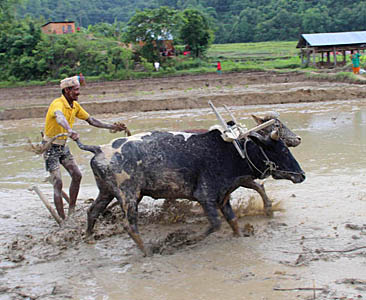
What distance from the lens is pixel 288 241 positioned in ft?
15.5

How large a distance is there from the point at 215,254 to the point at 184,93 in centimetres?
1826

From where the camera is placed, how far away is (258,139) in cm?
473

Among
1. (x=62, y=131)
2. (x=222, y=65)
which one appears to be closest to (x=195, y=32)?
(x=222, y=65)

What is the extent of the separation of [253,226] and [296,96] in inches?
522

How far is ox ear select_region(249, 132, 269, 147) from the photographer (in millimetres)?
4691

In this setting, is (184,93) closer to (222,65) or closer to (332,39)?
(222,65)

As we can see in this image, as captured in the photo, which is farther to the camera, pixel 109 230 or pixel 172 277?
pixel 109 230

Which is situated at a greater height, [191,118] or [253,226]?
[253,226]

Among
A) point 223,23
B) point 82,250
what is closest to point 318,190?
point 82,250

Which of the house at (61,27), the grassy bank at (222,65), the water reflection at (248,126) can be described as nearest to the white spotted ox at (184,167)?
the water reflection at (248,126)

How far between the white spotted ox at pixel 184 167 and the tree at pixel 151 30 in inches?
1238

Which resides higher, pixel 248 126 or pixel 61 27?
pixel 61 27

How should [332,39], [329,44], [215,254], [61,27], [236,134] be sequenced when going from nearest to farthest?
[215,254] < [236,134] < [329,44] < [332,39] < [61,27]

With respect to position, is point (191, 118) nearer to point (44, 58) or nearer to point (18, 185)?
point (18, 185)
